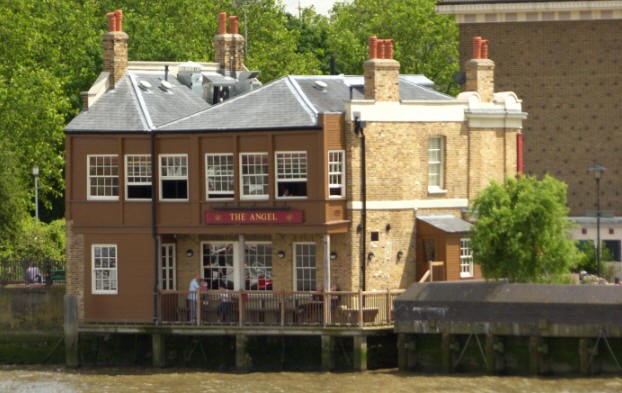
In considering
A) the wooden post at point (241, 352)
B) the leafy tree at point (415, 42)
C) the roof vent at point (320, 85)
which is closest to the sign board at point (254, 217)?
the wooden post at point (241, 352)

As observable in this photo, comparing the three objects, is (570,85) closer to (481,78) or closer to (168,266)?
(481,78)

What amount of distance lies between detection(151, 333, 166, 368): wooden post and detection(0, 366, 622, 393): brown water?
37cm

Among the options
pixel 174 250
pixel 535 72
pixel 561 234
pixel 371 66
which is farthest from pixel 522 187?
pixel 535 72

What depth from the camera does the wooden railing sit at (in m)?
67.4

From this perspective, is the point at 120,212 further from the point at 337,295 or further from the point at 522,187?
the point at 522,187

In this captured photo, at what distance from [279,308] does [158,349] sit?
159 inches

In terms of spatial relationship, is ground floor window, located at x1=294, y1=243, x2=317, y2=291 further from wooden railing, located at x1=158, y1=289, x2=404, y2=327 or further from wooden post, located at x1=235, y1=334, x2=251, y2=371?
wooden post, located at x1=235, y1=334, x2=251, y2=371

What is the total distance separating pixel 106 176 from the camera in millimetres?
70812

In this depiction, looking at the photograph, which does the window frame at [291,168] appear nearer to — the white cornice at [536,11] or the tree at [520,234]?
the tree at [520,234]

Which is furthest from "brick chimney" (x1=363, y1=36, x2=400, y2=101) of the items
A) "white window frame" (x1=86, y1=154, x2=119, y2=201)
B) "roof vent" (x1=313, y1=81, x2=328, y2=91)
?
"white window frame" (x1=86, y1=154, x2=119, y2=201)

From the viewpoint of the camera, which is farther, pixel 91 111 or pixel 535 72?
pixel 535 72

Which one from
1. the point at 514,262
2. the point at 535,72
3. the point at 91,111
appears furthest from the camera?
the point at 535,72

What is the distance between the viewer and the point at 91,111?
236 ft

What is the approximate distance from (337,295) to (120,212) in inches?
305
